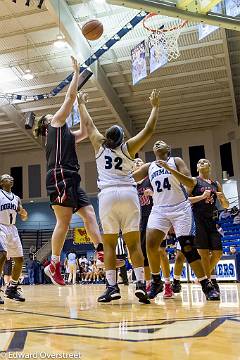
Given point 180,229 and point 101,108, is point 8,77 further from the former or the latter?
point 180,229

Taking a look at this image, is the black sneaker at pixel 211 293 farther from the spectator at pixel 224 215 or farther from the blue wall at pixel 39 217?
the blue wall at pixel 39 217

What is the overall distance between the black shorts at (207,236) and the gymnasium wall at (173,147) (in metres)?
16.9

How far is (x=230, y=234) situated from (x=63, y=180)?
12.3 m

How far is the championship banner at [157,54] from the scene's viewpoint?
37.3 ft

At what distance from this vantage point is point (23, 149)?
85.2 feet

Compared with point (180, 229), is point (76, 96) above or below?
above

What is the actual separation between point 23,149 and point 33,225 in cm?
478

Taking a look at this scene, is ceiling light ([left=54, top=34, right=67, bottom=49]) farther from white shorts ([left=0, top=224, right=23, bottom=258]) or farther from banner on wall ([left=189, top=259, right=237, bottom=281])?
white shorts ([left=0, top=224, right=23, bottom=258])

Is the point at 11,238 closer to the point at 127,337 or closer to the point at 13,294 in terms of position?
the point at 13,294

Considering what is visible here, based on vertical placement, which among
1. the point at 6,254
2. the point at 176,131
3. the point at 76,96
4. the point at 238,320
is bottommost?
the point at 238,320

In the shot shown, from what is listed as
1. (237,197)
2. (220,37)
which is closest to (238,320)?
(220,37)

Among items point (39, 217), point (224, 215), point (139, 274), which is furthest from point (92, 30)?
point (39, 217)

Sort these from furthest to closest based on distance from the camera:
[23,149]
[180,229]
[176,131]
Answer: [23,149] < [176,131] < [180,229]

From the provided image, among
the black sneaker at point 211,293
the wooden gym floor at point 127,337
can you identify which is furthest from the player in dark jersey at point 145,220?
the wooden gym floor at point 127,337
